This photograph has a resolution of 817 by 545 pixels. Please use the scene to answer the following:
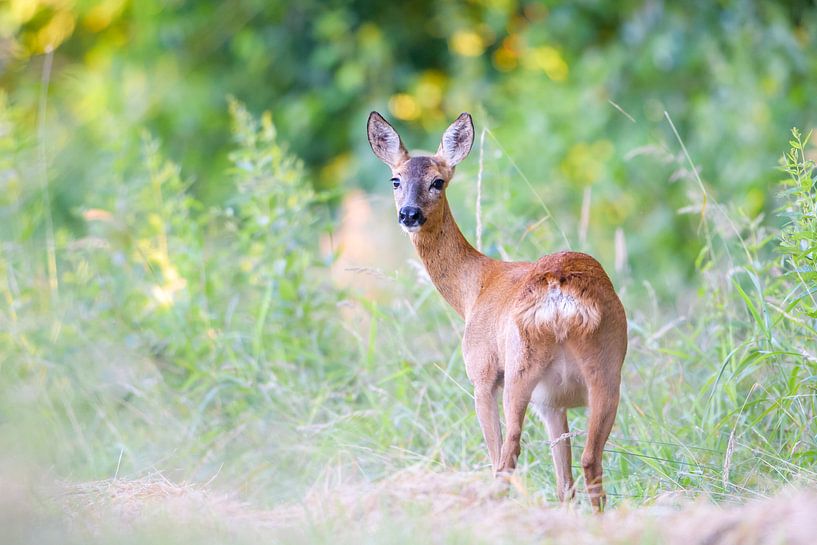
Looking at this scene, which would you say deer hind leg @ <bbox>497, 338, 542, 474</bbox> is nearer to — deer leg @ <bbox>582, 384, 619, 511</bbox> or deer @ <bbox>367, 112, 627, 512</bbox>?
deer @ <bbox>367, 112, 627, 512</bbox>

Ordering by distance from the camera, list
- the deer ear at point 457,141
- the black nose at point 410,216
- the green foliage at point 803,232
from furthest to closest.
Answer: the deer ear at point 457,141 → the black nose at point 410,216 → the green foliage at point 803,232

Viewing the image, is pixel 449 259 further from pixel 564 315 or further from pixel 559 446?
pixel 564 315

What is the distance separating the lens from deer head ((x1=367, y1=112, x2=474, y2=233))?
5496mm

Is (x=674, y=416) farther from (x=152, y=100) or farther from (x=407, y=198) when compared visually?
(x=152, y=100)

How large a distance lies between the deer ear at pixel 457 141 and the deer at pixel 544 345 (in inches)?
19.0

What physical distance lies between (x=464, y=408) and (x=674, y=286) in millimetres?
4123

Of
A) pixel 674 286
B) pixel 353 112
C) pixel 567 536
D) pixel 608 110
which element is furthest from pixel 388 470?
pixel 353 112

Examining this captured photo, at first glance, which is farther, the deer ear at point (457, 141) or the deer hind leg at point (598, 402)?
the deer ear at point (457, 141)

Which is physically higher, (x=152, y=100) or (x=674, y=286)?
(x=152, y=100)

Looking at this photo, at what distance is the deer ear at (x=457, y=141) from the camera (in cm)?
594

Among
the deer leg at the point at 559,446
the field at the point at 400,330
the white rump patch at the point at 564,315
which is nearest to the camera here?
the field at the point at 400,330

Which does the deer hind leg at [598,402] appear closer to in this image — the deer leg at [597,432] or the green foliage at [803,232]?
the deer leg at [597,432]

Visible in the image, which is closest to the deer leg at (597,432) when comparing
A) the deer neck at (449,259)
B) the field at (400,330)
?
the field at (400,330)

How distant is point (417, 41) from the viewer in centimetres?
1384
